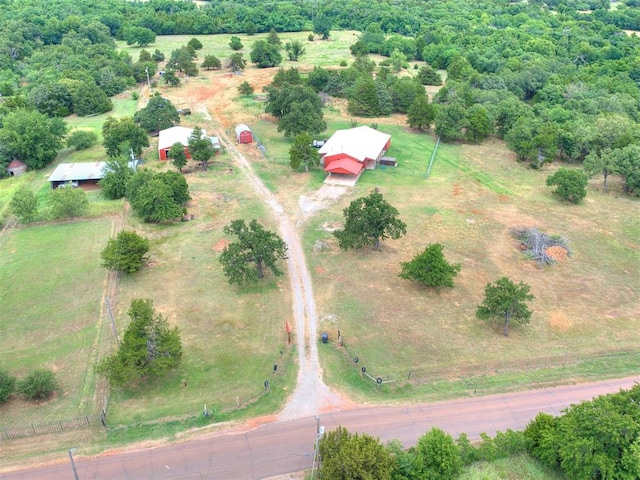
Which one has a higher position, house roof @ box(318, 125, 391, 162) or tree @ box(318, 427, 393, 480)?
tree @ box(318, 427, 393, 480)

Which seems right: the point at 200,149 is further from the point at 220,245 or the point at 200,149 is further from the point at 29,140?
the point at 29,140

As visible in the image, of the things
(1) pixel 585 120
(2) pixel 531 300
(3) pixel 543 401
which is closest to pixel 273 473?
(3) pixel 543 401

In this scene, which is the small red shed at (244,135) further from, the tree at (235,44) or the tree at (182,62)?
the tree at (235,44)

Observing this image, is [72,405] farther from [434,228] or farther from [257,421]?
[434,228]

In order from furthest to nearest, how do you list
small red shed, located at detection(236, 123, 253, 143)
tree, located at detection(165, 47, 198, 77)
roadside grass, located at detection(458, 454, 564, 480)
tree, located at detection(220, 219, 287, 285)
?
tree, located at detection(165, 47, 198, 77) < small red shed, located at detection(236, 123, 253, 143) < tree, located at detection(220, 219, 287, 285) < roadside grass, located at detection(458, 454, 564, 480)

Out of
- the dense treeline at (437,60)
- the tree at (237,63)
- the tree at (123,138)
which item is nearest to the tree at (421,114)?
the dense treeline at (437,60)

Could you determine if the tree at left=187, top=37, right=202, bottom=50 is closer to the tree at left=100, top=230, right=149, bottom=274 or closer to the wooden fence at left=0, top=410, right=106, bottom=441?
the tree at left=100, top=230, right=149, bottom=274

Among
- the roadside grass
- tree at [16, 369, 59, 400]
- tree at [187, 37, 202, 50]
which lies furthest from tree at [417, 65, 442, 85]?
tree at [16, 369, 59, 400]
